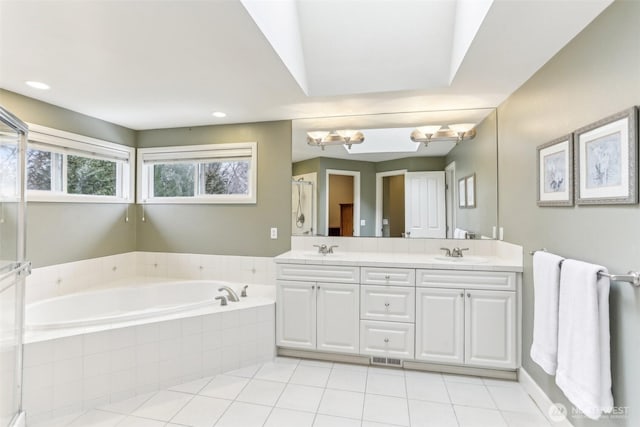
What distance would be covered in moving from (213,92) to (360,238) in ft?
6.21

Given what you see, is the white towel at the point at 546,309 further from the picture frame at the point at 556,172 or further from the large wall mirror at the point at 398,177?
the large wall mirror at the point at 398,177

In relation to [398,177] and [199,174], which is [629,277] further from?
[199,174]

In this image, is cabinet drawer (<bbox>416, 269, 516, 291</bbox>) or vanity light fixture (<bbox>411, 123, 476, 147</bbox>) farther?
vanity light fixture (<bbox>411, 123, 476, 147</bbox>)

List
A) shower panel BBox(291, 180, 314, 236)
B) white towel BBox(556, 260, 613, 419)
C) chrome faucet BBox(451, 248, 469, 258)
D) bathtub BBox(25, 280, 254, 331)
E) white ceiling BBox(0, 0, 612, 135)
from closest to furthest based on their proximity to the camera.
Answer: white towel BBox(556, 260, 613, 419) → white ceiling BBox(0, 0, 612, 135) → bathtub BBox(25, 280, 254, 331) → chrome faucet BBox(451, 248, 469, 258) → shower panel BBox(291, 180, 314, 236)

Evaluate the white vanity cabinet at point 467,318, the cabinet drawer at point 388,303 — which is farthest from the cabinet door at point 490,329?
the cabinet drawer at point 388,303

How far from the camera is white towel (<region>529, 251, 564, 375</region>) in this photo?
1.66 m

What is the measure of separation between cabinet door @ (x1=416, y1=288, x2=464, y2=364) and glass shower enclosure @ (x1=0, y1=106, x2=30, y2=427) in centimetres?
263

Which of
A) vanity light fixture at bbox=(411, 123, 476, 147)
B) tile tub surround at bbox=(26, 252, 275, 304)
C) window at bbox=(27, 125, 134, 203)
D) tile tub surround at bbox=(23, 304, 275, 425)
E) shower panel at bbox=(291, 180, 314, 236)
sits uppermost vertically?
vanity light fixture at bbox=(411, 123, 476, 147)

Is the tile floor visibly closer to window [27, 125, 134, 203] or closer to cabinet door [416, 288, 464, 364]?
cabinet door [416, 288, 464, 364]

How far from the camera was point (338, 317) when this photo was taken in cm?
260

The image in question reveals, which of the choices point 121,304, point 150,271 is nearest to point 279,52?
point 121,304

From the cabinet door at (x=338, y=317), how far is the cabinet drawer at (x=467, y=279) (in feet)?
1.89

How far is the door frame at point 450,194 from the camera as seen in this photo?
2963mm

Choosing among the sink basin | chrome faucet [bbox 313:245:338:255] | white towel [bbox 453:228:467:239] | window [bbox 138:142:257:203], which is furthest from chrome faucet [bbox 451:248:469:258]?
window [bbox 138:142:257:203]
